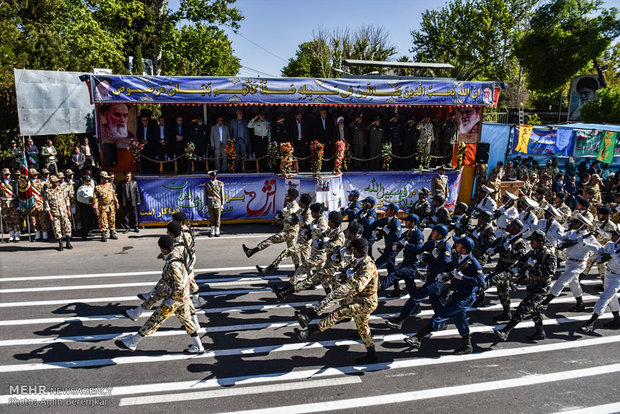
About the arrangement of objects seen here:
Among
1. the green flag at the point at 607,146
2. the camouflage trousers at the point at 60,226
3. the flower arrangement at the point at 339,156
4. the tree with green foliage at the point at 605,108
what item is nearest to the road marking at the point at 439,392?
the camouflage trousers at the point at 60,226

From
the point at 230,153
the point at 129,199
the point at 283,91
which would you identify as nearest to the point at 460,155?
the point at 283,91

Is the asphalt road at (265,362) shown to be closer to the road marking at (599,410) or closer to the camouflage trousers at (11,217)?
the road marking at (599,410)

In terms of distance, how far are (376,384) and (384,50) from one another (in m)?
39.7

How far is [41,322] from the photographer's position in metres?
7.71

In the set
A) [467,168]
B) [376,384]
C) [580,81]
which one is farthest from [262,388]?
[580,81]

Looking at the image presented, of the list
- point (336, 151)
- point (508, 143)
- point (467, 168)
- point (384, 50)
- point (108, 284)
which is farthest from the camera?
point (384, 50)

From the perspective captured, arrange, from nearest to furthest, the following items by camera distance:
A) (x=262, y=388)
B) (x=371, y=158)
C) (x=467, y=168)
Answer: (x=262, y=388) < (x=371, y=158) < (x=467, y=168)

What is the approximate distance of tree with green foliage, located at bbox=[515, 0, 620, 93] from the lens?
3089 cm

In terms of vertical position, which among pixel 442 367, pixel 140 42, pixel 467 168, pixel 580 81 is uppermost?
pixel 140 42

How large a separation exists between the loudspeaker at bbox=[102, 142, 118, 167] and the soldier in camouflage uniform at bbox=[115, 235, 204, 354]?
353 inches

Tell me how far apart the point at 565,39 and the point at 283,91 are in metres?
26.8

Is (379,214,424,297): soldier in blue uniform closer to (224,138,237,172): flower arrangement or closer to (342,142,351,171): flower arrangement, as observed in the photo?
(342,142,351,171): flower arrangement

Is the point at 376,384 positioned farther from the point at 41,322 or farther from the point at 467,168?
the point at 467,168

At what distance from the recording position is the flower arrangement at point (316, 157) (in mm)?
15023
